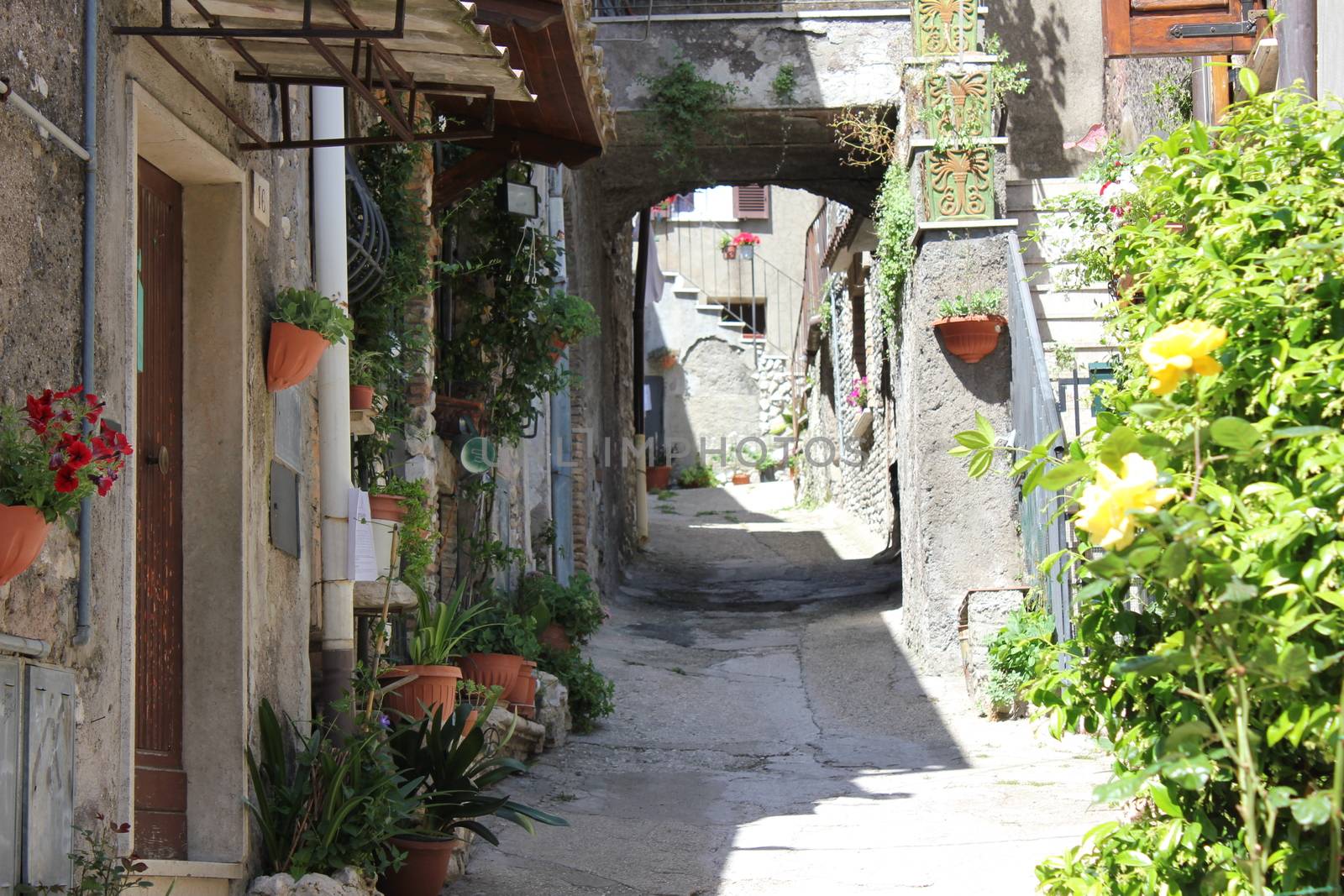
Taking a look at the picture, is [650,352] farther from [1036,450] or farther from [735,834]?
[1036,450]

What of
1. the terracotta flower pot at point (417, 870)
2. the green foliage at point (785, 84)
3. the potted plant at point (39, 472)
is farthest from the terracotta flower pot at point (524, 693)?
the green foliage at point (785, 84)

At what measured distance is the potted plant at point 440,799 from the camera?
4.70 meters

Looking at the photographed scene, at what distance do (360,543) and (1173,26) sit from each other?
4.37 m

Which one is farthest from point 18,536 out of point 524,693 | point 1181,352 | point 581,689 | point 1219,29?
point 1219,29

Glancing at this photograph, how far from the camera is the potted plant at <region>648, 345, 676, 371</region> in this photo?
23609mm

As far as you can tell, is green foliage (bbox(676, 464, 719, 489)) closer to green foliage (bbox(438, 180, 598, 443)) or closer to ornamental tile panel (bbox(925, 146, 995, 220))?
ornamental tile panel (bbox(925, 146, 995, 220))

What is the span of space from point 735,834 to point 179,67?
355 centimetres

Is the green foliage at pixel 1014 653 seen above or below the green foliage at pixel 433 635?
below

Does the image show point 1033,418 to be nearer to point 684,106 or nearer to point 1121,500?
point 684,106

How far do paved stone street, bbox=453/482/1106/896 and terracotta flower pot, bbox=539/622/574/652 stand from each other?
504 millimetres

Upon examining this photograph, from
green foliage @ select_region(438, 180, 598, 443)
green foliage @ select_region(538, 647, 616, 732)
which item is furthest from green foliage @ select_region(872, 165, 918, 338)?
green foliage @ select_region(538, 647, 616, 732)

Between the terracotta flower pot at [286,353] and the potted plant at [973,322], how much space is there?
17.3 ft

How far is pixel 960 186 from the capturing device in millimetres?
9234

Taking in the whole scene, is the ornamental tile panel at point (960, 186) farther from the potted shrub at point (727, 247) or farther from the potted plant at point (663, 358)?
the potted shrub at point (727, 247)
